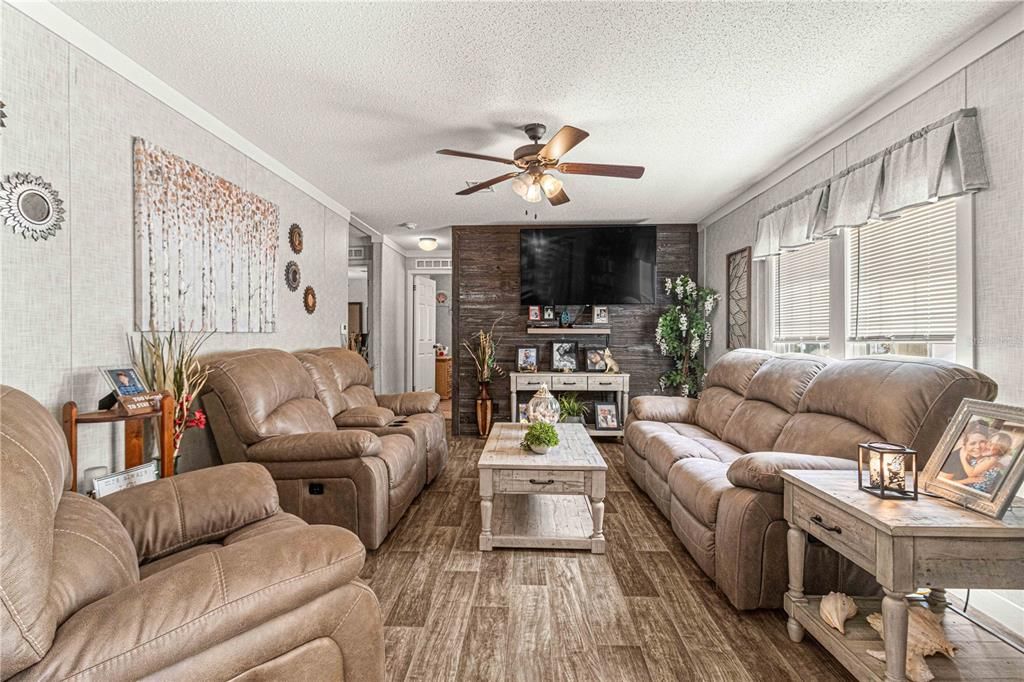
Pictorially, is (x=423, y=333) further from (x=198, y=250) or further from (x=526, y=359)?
(x=198, y=250)

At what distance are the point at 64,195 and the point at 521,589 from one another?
8.66ft

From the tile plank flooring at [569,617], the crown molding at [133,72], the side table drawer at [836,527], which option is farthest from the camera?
the crown molding at [133,72]

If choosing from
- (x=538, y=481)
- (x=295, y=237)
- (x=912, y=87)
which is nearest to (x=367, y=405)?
(x=295, y=237)

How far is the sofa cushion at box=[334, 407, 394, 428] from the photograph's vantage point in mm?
3682

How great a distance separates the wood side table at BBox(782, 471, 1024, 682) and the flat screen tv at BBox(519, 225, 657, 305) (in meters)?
4.03

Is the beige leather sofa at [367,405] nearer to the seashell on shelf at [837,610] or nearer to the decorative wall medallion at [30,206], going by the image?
the decorative wall medallion at [30,206]

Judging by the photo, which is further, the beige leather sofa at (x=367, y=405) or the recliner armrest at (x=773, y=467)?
the beige leather sofa at (x=367, y=405)

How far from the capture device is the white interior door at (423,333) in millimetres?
7742

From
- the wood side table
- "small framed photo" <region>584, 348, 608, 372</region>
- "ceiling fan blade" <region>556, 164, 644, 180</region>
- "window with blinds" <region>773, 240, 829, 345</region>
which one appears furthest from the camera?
"small framed photo" <region>584, 348, 608, 372</region>

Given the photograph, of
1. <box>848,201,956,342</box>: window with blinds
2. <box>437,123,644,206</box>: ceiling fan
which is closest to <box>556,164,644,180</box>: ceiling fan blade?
<box>437,123,644,206</box>: ceiling fan

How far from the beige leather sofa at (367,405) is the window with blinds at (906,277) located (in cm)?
307

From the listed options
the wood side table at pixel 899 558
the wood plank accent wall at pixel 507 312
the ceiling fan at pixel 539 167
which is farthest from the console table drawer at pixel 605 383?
the wood side table at pixel 899 558

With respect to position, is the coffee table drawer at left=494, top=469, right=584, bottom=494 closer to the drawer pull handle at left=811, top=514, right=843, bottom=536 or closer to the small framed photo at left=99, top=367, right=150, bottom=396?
the drawer pull handle at left=811, top=514, right=843, bottom=536

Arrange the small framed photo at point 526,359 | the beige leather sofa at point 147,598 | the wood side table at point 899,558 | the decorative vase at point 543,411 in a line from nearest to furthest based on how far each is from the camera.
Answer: the beige leather sofa at point 147,598, the wood side table at point 899,558, the decorative vase at point 543,411, the small framed photo at point 526,359
